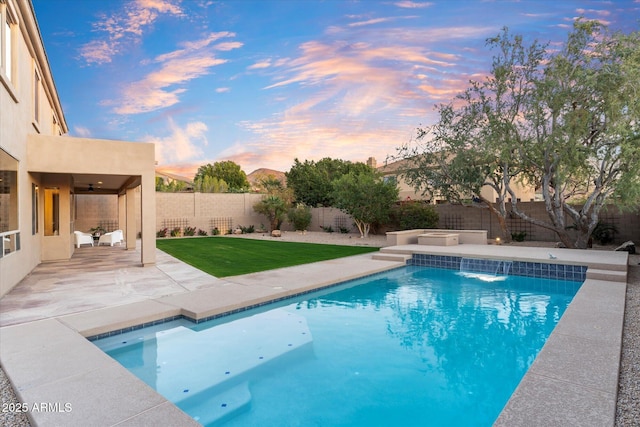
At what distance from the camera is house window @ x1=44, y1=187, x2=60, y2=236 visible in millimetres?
11445

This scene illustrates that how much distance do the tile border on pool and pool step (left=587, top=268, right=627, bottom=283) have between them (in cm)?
48

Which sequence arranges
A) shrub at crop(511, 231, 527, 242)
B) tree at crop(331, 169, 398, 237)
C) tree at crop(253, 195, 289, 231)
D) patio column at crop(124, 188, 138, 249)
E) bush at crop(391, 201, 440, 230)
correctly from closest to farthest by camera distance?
patio column at crop(124, 188, 138, 249)
shrub at crop(511, 231, 527, 242)
bush at crop(391, 201, 440, 230)
tree at crop(331, 169, 398, 237)
tree at crop(253, 195, 289, 231)

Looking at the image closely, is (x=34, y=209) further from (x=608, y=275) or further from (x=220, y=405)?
(x=608, y=275)

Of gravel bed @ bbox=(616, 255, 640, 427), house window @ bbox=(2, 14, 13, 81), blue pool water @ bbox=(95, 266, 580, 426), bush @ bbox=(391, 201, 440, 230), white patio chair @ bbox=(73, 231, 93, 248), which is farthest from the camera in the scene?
bush @ bbox=(391, 201, 440, 230)

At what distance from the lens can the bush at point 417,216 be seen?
17141 mm

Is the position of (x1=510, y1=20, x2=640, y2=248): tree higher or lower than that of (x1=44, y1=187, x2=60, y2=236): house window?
higher

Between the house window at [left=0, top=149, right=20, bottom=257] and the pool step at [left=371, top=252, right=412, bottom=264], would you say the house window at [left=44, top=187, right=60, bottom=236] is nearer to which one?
the house window at [left=0, top=149, right=20, bottom=257]

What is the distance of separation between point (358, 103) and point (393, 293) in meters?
11.3

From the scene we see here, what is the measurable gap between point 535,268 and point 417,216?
801 cm

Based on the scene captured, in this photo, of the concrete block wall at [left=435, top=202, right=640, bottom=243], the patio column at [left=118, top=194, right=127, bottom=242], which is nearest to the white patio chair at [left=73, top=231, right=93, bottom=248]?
the patio column at [left=118, top=194, right=127, bottom=242]

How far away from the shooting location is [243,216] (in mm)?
24500

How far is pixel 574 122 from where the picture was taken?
10883 millimetres

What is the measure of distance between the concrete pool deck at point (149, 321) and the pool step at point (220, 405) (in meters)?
0.51

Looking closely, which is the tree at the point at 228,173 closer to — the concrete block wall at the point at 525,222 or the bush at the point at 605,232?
the concrete block wall at the point at 525,222
